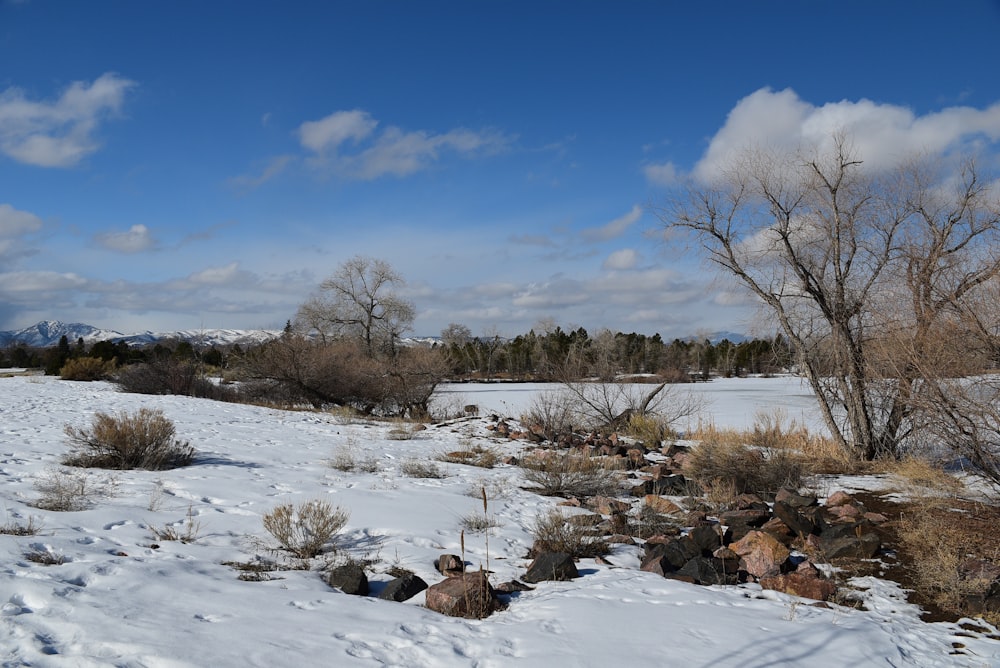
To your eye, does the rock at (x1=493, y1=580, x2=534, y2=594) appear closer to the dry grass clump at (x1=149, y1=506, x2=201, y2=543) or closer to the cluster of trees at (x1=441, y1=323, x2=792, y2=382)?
the dry grass clump at (x1=149, y1=506, x2=201, y2=543)

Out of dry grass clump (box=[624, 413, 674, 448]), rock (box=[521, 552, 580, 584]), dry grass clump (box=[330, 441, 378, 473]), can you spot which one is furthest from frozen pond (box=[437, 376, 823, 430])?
rock (box=[521, 552, 580, 584])

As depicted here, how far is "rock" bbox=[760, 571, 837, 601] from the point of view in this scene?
4898 millimetres

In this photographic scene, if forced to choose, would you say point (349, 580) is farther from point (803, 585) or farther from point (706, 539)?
point (803, 585)

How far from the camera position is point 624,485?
9742mm

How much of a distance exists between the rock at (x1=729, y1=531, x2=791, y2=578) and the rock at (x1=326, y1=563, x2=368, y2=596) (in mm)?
3461

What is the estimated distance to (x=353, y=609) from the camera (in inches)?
159

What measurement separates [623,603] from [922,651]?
1.97 metres

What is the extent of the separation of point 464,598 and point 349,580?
0.91 m

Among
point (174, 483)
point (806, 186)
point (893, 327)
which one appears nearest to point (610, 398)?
point (806, 186)

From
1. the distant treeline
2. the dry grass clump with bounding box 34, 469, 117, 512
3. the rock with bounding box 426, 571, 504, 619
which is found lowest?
the rock with bounding box 426, 571, 504, 619

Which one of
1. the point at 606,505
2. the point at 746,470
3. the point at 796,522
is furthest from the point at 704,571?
the point at 746,470

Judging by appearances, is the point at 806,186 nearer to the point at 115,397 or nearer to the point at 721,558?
the point at 721,558

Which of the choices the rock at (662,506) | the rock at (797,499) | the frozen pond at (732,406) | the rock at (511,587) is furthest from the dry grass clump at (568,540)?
the frozen pond at (732,406)

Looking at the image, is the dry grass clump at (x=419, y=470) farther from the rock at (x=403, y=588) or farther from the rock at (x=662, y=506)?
the rock at (x=403, y=588)
